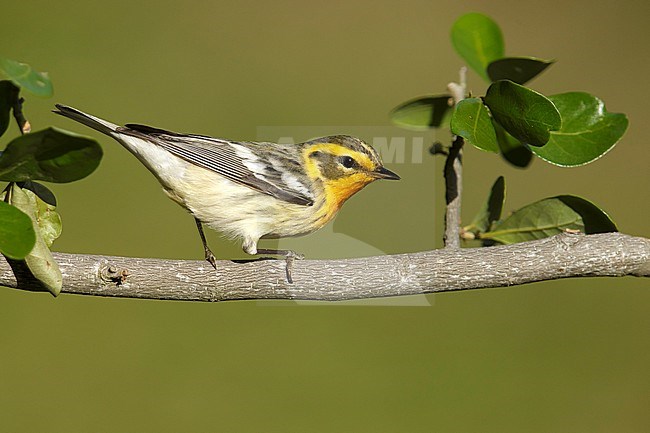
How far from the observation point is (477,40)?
101 cm

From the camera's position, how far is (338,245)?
1.23 metres

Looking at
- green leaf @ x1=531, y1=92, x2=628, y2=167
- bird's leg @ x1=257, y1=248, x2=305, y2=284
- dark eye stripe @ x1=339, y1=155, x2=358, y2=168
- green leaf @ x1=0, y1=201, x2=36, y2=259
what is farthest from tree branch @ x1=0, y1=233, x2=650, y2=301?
dark eye stripe @ x1=339, y1=155, x2=358, y2=168

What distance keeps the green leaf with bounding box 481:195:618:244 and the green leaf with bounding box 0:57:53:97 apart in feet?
2.13

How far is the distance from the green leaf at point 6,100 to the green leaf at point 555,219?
26.0 inches

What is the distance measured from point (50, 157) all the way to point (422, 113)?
1.97ft

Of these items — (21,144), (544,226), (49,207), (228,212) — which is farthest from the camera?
(228,212)

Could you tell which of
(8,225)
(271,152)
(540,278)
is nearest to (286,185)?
(271,152)

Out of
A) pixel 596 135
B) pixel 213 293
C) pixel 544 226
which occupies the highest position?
pixel 596 135

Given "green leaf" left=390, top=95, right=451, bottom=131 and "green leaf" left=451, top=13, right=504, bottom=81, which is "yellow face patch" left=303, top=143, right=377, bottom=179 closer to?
"green leaf" left=390, top=95, right=451, bottom=131

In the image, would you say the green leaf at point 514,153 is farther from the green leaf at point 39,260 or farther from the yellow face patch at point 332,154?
the green leaf at point 39,260

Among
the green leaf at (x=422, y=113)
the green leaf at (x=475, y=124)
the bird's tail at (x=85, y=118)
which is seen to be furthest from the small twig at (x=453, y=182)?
the bird's tail at (x=85, y=118)

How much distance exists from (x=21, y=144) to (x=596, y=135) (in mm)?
667

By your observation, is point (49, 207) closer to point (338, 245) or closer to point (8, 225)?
point (8, 225)

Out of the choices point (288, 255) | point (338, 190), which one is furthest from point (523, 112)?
point (338, 190)
